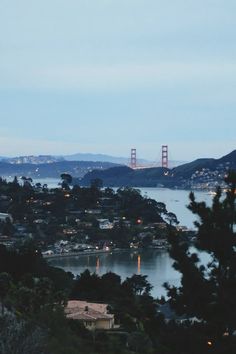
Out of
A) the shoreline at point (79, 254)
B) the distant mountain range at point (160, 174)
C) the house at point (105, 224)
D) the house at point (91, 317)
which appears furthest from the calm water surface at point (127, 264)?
the distant mountain range at point (160, 174)

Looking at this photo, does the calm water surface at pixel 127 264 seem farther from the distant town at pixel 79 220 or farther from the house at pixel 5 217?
the house at pixel 5 217

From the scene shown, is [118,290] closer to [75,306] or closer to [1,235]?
[75,306]

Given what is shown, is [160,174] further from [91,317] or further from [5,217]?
[91,317]

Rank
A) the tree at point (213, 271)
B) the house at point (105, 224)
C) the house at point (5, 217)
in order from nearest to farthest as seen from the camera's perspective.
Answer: the tree at point (213, 271), the house at point (105, 224), the house at point (5, 217)

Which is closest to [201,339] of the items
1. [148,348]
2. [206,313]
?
[206,313]

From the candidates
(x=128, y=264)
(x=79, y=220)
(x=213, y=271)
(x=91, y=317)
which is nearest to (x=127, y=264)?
(x=128, y=264)
